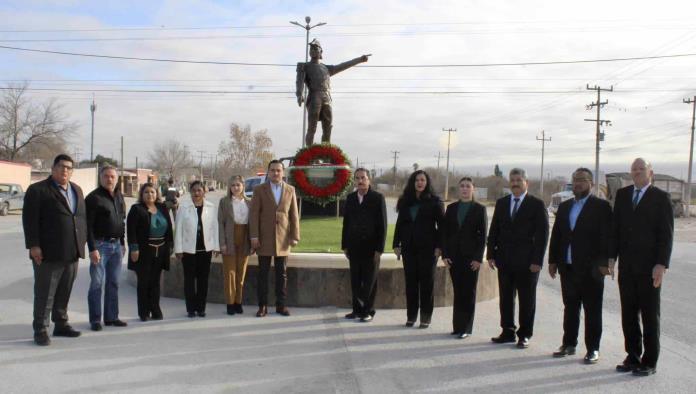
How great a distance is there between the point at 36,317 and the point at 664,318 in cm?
758

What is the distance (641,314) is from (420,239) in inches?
90.6

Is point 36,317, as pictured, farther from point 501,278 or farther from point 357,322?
point 501,278

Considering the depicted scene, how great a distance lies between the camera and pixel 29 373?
4.75m

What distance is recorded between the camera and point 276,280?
6969 millimetres

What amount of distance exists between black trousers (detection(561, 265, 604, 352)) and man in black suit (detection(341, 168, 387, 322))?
2.10 metres

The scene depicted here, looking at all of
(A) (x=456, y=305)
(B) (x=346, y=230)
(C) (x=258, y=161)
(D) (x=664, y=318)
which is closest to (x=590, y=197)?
(A) (x=456, y=305)

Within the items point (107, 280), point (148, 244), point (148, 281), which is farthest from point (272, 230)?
point (107, 280)

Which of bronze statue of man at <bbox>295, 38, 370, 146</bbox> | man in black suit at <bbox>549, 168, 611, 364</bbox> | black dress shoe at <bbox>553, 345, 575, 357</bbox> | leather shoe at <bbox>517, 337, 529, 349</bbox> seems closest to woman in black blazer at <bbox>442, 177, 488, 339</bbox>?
leather shoe at <bbox>517, 337, 529, 349</bbox>

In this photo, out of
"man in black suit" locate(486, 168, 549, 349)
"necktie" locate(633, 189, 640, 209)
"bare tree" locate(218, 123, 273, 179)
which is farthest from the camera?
"bare tree" locate(218, 123, 273, 179)

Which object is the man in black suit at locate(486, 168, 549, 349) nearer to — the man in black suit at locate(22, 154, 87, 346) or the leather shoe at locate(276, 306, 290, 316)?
the leather shoe at locate(276, 306, 290, 316)

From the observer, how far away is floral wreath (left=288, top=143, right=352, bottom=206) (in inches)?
481

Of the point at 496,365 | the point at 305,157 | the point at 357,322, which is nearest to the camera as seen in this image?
the point at 496,365

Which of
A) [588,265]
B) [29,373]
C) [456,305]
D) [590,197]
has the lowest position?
[29,373]

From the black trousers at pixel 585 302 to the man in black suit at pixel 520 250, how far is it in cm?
A: 34
